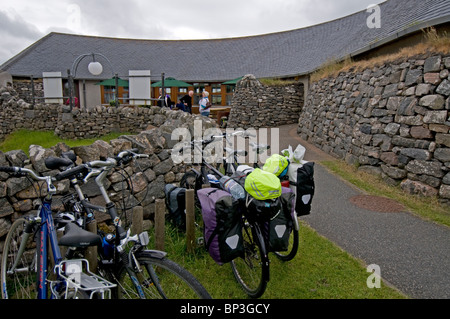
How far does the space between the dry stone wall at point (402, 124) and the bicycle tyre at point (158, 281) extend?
17.7ft

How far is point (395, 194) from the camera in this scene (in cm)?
649

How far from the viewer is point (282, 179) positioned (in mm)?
3871

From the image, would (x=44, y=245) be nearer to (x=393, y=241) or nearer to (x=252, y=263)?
(x=252, y=263)

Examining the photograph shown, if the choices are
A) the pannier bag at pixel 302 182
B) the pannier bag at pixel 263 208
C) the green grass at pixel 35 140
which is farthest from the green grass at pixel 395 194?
the green grass at pixel 35 140

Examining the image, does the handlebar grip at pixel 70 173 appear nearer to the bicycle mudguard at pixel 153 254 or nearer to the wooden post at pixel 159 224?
the bicycle mudguard at pixel 153 254

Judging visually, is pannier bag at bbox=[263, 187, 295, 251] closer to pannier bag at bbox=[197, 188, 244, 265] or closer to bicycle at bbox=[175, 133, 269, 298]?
→ bicycle at bbox=[175, 133, 269, 298]

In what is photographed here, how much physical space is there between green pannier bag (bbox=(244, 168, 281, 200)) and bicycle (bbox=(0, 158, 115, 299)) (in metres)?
1.32

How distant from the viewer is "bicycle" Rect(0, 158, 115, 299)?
6.86ft

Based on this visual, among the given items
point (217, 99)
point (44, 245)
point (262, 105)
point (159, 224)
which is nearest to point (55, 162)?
point (44, 245)

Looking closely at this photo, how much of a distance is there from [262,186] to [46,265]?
5.85 feet

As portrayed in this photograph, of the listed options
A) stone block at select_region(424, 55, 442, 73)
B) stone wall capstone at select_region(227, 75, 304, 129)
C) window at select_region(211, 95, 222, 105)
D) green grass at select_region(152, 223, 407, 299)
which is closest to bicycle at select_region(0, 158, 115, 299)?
green grass at select_region(152, 223, 407, 299)
